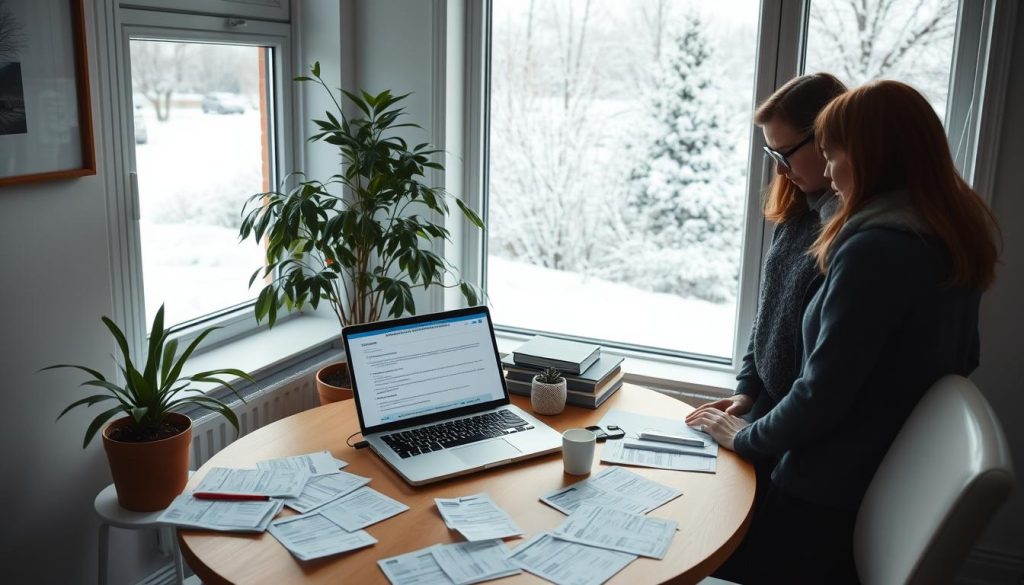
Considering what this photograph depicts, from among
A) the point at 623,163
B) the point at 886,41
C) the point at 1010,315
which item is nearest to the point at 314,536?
the point at 623,163

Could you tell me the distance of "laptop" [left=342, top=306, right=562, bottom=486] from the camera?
71.5 inches

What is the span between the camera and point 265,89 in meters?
2.88

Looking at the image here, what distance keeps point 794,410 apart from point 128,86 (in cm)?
178

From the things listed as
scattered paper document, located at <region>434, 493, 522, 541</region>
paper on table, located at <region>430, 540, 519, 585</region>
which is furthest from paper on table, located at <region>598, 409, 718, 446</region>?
paper on table, located at <region>430, 540, 519, 585</region>

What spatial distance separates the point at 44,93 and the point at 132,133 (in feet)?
1.08

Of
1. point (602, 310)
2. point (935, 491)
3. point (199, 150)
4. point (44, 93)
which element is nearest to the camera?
point (935, 491)

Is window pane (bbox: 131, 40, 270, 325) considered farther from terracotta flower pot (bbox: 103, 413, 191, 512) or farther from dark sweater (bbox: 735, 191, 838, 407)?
dark sweater (bbox: 735, 191, 838, 407)

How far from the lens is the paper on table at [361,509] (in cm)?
154

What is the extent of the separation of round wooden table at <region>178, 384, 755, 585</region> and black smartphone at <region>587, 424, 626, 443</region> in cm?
4

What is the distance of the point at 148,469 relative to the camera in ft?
6.32

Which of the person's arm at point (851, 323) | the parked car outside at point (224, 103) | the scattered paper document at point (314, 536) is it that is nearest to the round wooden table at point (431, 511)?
the scattered paper document at point (314, 536)

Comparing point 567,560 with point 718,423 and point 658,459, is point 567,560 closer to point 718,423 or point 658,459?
point 658,459

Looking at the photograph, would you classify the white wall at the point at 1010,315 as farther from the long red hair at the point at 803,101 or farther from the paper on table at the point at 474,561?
the paper on table at the point at 474,561

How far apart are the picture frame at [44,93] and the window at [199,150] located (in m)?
0.21
